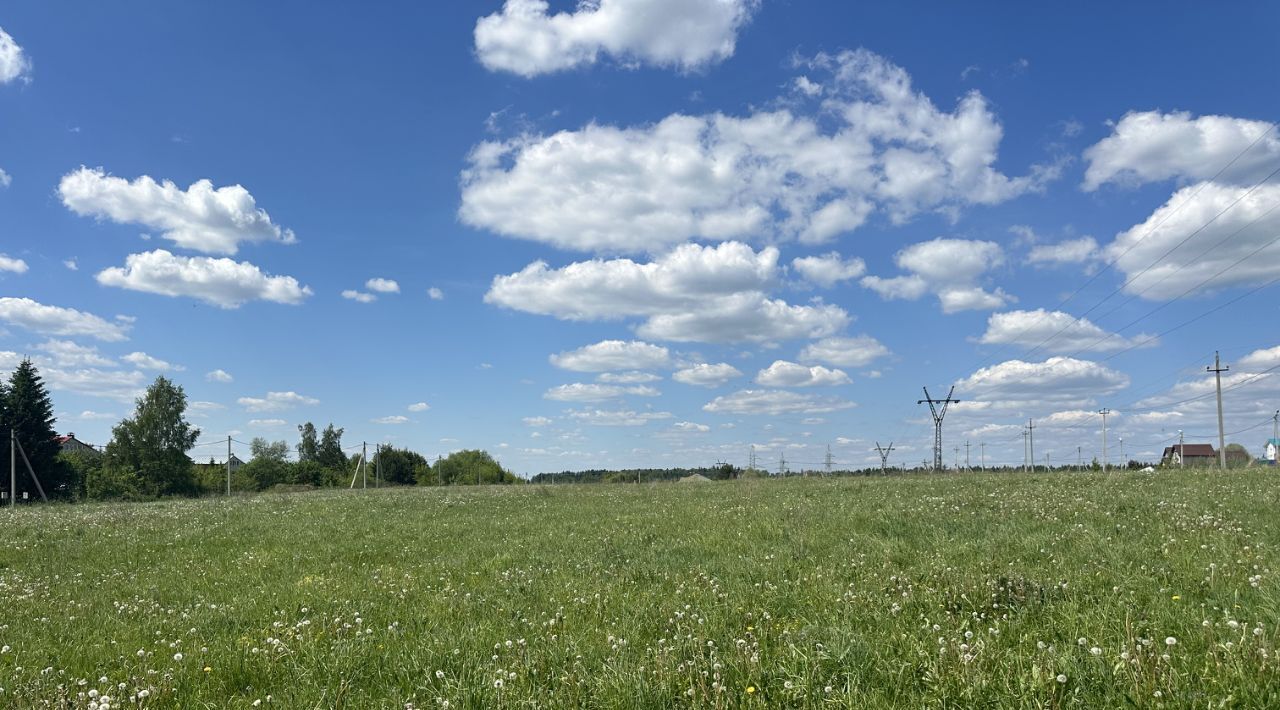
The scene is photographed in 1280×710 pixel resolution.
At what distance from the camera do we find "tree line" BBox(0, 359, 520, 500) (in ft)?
225

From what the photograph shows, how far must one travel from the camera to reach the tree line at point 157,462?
68.5m

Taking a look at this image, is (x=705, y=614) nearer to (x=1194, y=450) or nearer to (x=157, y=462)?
(x=157, y=462)

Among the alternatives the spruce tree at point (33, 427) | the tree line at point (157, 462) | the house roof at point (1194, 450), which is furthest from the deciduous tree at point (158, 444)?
the house roof at point (1194, 450)

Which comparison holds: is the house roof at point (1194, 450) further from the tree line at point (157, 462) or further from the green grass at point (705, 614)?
the green grass at point (705, 614)

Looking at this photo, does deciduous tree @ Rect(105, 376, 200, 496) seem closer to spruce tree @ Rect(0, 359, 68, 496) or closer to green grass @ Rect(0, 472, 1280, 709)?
spruce tree @ Rect(0, 359, 68, 496)

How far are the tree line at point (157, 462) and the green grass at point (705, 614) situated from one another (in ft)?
203

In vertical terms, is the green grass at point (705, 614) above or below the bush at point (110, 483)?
above

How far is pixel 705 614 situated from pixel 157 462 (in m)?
100

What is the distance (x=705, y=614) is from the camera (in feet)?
25.6

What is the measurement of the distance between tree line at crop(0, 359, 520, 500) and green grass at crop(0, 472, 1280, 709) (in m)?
62.0

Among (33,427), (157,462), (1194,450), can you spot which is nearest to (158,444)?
(157,462)

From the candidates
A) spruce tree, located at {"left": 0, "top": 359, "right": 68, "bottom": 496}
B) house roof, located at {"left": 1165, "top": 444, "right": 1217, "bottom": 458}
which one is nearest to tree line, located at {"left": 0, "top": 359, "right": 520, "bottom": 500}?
spruce tree, located at {"left": 0, "top": 359, "right": 68, "bottom": 496}

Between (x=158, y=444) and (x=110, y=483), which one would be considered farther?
(x=158, y=444)

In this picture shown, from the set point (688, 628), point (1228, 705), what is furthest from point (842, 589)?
point (1228, 705)
